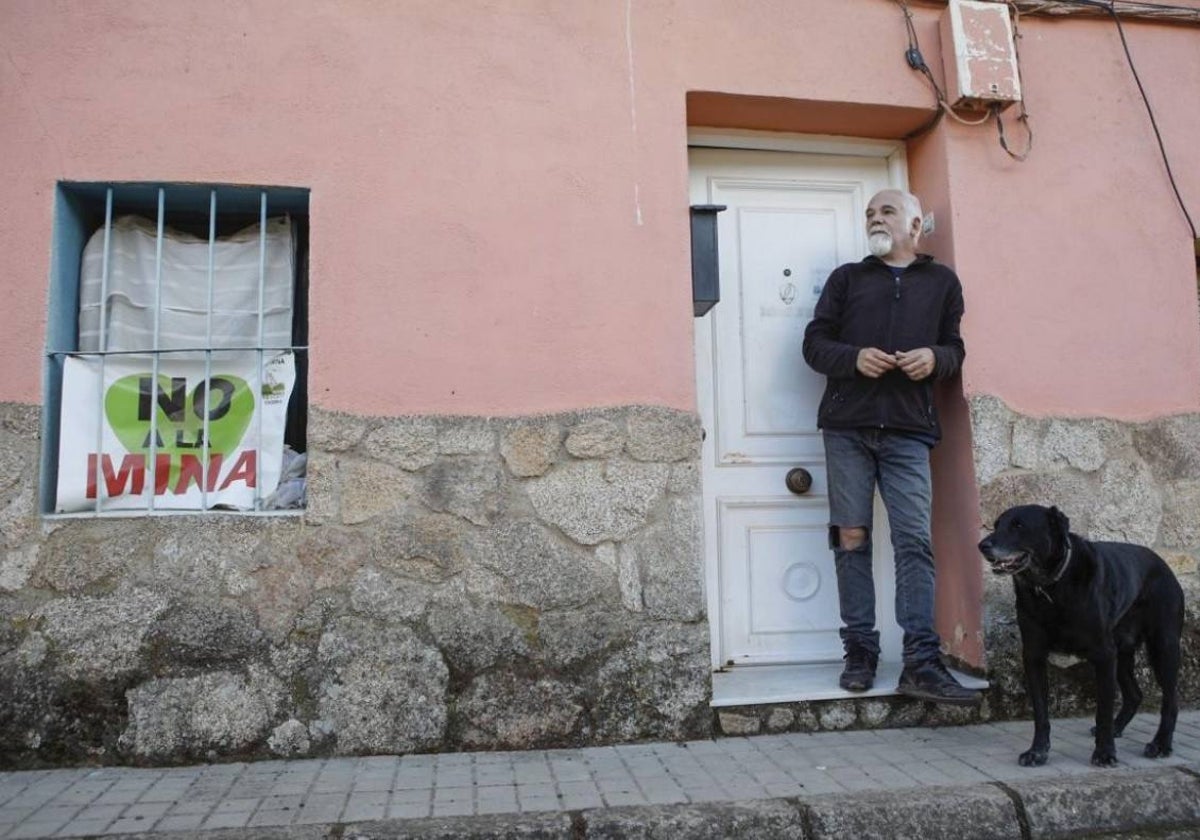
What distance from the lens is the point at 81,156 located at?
3.54 meters

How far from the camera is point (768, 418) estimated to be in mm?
4262

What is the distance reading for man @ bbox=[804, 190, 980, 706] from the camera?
148 inches

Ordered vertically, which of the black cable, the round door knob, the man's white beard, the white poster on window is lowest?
the round door knob

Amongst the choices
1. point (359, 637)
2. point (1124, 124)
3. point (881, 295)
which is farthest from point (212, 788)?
point (1124, 124)

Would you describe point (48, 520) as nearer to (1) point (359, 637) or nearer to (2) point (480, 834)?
(1) point (359, 637)

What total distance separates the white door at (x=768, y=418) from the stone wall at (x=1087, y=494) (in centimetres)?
54

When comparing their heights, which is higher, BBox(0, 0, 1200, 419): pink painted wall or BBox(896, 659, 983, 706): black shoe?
BBox(0, 0, 1200, 419): pink painted wall

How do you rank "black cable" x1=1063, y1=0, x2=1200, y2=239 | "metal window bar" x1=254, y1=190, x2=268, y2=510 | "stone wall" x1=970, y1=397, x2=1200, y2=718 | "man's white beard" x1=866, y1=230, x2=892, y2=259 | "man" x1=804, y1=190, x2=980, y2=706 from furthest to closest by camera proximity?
"black cable" x1=1063, y1=0, x2=1200, y2=239 < "man's white beard" x1=866, y1=230, x2=892, y2=259 < "stone wall" x1=970, y1=397, x2=1200, y2=718 < "man" x1=804, y1=190, x2=980, y2=706 < "metal window bar" x1=254, y1=190, x2=268, y2=510

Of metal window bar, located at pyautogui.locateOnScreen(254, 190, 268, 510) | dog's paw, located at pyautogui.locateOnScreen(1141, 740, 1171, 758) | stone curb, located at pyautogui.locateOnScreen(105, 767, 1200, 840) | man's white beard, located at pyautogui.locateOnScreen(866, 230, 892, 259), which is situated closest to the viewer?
stone curb, located at pyautogui.locateOnScreen(105, 767, 1200, 840)

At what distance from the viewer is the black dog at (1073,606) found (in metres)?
Answer: 3.18

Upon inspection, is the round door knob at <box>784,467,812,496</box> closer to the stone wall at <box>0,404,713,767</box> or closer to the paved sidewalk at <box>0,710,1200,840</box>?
the stone wall at <box>0,404,713,767</box>

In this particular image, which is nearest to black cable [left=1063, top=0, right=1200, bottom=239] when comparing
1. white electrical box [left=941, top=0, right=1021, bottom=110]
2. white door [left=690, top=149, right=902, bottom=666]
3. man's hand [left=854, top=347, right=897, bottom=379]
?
white electrical box [left=941, top=0, right=1021, bottom=110]

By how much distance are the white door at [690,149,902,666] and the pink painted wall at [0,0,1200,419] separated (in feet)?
1.38

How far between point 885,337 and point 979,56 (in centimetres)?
139
